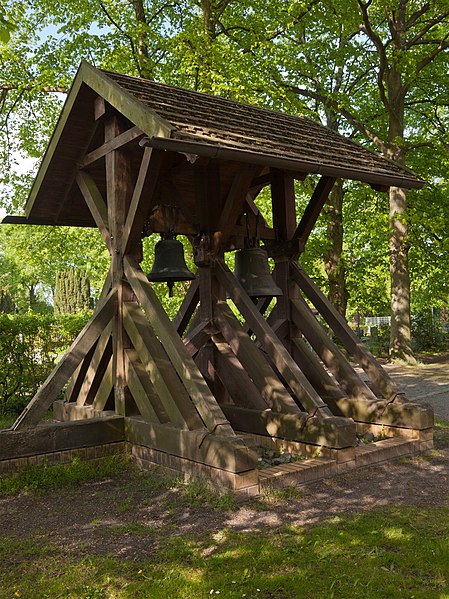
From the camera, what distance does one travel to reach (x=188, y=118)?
6.37 metres

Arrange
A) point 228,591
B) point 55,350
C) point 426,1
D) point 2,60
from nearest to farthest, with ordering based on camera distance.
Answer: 1. point 228,591
2. point 55,350
3. point 2,60
4. point 426,1

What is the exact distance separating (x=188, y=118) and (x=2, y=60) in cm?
1442

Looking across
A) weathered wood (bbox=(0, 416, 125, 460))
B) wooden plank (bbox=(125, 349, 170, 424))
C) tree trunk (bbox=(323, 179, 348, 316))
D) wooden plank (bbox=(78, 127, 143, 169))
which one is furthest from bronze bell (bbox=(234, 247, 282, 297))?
tree trunk (bbox=(323, 179, 348, 316))

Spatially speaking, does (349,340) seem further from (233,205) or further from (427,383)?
(427,383)

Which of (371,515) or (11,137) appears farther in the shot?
(11,137)

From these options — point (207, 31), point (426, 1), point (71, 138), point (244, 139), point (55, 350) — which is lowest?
point (55, 350)

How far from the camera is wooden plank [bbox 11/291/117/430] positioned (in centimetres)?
641

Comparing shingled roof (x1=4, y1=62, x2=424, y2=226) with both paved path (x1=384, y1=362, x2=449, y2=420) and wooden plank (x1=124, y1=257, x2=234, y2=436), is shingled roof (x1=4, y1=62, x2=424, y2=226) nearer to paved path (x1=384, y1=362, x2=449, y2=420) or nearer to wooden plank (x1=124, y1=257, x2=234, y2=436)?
wooden plank (x1=124, y1=257, x2=234, y2=436)

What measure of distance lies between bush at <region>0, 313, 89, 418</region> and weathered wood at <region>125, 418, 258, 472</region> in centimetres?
435

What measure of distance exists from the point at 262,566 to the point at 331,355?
4032 mm

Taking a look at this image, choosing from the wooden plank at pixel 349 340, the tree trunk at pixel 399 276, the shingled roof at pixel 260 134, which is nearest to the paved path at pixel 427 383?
the tree trunk at pixel 399 276

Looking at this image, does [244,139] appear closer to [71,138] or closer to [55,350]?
[71,138]

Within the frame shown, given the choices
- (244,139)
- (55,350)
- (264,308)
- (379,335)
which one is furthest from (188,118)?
(379,335)

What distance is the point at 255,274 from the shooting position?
7.64 metres
